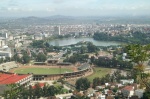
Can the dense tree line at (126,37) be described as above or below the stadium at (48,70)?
above

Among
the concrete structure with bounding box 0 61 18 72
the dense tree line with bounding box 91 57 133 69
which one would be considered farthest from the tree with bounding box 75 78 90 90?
the concrete structure with bounding box 0 61 18 72

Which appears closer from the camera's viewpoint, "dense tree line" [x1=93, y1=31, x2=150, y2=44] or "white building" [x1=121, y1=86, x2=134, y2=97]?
"white building" [x1=121, y1=86, x2=134, y2=97]

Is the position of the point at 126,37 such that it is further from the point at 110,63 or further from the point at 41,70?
the point at 41,70

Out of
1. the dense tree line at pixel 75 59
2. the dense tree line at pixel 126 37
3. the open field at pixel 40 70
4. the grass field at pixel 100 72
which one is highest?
the dense tree line at pixel 126 37

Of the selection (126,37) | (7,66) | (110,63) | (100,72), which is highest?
(126,37)

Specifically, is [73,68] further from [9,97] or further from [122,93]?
[9,97]

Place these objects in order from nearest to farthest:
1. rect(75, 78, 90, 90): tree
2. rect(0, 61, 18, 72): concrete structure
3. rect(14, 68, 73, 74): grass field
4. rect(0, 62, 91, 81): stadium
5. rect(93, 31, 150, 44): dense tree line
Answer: rect(75, 78, 90, 90): tree → rect(0, 62, 91, 81): stadium → rect(14, 68, 73, 74): grass field → rect(0, 61, 18, 72): concrete structure → rect(93, 31, 150, 44): dense tree line

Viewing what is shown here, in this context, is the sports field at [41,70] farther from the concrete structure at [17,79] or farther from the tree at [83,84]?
the tree at [83,84]

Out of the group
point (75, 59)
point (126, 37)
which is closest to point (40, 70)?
point (75, 59)

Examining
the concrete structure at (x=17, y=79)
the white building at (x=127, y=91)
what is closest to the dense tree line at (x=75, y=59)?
the concrete structure at (x=17, y=79)

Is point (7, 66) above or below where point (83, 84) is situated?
below

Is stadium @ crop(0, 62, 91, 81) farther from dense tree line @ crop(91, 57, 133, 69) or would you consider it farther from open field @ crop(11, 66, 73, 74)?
dense tree line @ crop(91, 57, 133, 69)
